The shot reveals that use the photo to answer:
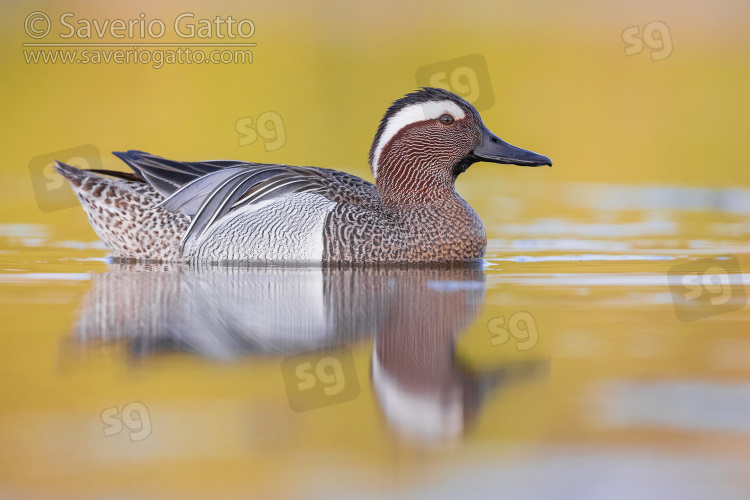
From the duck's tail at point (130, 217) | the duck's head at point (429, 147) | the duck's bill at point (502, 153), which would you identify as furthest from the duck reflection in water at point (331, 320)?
the duck's bill at point (502, 153)

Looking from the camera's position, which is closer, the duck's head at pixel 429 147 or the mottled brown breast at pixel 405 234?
the mottled brown breast at pixel 405 234

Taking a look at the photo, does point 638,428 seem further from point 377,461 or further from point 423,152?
point 423,152

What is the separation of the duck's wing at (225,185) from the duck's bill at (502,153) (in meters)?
0.82

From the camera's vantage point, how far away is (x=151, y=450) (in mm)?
3779

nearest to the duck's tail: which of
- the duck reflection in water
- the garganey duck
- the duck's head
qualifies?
the garganey duck

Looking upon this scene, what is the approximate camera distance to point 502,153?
860 cm

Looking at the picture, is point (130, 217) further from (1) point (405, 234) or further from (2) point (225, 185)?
(1) point (405, 234)

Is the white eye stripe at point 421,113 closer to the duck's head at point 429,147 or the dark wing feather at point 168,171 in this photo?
the duck's head at point 429,147

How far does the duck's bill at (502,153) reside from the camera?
27.9 feet

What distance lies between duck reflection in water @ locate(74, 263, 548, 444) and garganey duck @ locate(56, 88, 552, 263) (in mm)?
250

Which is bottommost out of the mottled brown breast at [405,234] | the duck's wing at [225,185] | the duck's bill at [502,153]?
the mottled brown breast at [405,234]

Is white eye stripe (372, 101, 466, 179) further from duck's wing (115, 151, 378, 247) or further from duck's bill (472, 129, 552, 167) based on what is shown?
duck's wing (115, 151, 378, 247)

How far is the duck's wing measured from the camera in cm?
848

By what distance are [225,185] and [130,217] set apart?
765 millimetres
